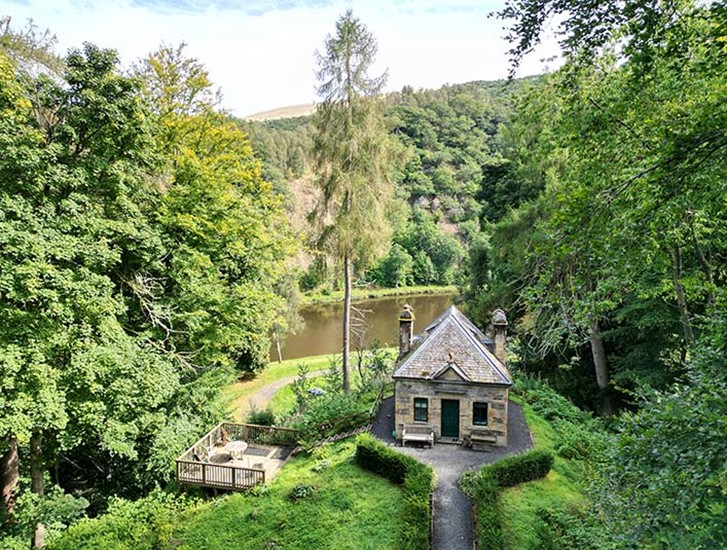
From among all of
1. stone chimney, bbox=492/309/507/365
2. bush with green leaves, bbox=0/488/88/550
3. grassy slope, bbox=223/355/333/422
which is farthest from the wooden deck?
stone chimney, bbox=492/309/507/365

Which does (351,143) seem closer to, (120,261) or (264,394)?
(120,261)

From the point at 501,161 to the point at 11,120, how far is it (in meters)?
24.2

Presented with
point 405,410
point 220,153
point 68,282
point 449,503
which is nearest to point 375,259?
point 405,410

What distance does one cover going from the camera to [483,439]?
618 inches

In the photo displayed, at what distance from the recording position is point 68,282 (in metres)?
11.5

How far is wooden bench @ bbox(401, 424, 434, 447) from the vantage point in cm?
1579

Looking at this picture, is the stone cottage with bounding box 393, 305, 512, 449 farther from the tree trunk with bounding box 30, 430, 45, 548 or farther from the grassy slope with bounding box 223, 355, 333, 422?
the tree trunk with bounding box 30, 430, 45, 548

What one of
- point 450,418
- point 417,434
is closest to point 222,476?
point 417,434

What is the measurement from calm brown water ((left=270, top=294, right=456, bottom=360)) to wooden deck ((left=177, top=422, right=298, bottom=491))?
52.1 ft

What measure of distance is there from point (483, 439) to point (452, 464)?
1612 mm

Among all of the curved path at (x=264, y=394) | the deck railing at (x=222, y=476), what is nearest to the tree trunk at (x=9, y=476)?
the deck railing at (x=222, y=476)

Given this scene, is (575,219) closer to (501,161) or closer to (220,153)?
(220,153)

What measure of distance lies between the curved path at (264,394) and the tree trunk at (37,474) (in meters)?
10.9

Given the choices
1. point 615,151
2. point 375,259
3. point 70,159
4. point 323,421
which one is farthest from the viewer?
point 375,259
